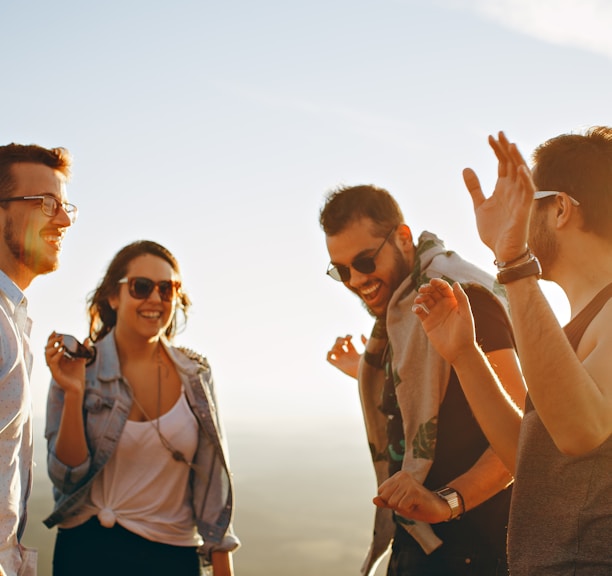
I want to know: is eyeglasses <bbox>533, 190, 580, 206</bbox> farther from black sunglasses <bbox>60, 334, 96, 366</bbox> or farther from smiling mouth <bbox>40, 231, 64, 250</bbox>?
black sunglasses <bbox>60, 334, 96, 366</bbox>

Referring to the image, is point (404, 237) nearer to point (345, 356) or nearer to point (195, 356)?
point (345, 356)

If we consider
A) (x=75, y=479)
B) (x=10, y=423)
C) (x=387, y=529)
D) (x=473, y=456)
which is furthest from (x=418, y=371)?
(x=75, y=479)

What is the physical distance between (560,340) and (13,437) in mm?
1967

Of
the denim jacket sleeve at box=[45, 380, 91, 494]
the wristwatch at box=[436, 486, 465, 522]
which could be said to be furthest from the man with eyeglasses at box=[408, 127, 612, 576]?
the denim jacket sleeve at box=[45, 380, 91, 494]

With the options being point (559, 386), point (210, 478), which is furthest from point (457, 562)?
point (210, 478)

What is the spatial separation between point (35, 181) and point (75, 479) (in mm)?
1838

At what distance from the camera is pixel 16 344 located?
2916 millimetres

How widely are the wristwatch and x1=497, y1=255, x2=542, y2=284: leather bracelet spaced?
1298 millimetres

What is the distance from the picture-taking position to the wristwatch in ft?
10.3

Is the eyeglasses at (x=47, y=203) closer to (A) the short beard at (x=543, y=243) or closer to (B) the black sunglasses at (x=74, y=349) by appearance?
(B) the black sunglasses at (x=74, y=349)

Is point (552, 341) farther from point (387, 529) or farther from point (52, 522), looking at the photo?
point (52, 522)

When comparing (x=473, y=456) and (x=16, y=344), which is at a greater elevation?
(x=16, y=344)

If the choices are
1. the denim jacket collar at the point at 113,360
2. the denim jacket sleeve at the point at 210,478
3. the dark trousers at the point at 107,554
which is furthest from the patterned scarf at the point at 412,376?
the denim jacket collar at the point at 113,360

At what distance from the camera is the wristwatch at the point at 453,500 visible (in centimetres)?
315
